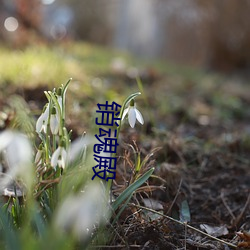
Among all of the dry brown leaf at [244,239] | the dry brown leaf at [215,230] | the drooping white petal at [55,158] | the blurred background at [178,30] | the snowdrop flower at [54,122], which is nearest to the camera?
the drooping white petal at [55,158]

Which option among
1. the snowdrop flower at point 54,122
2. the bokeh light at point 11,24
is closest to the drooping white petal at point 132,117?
the snowdrop flower at point 54,122

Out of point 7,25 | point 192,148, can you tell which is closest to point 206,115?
point 192,148

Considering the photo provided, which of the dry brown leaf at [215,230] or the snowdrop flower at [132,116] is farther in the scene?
the dry brown leaf at [215,230]

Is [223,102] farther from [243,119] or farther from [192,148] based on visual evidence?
[192,148]

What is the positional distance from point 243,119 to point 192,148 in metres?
1.63

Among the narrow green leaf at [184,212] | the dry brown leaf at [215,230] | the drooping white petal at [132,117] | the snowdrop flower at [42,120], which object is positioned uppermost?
the drooping white petal at [132,117]

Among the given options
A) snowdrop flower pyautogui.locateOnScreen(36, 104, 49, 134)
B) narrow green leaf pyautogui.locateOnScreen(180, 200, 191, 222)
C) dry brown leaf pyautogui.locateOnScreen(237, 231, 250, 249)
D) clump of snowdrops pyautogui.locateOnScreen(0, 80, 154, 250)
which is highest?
snowdrop flower pyautogui.locateOnScreen(36, 104, 49, 134)

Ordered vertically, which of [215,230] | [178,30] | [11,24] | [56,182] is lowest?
[215,230]

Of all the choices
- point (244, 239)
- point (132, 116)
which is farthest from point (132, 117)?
point (244, 239)

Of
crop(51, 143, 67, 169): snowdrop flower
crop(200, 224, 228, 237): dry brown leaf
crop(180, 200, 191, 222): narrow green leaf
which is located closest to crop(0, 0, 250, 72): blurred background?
crop(180, 200, 191, 222): narrow green leaf

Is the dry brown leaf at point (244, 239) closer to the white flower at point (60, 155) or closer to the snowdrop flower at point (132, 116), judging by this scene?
the snowdrop flower at point (132, 116)

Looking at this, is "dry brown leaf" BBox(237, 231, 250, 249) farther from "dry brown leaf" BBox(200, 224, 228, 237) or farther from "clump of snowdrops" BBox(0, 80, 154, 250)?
"clump of snowdrops" BBox(0, 80, 154, 250)

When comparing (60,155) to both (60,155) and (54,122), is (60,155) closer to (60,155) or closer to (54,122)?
(60,155)

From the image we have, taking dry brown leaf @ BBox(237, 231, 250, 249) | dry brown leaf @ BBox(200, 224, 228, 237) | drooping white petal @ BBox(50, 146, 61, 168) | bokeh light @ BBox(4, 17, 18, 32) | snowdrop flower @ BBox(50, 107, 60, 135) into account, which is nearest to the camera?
drooping white petal @ BBox(50, 146, 61, 168)
